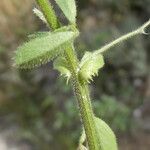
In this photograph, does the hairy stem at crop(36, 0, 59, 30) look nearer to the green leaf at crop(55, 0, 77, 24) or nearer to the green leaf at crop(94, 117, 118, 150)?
the green leaf at crop(55, 0, 77, 24)

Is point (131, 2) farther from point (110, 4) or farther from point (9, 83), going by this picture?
point (9, 83)

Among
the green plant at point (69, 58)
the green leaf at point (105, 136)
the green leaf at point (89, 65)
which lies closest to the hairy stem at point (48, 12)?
the green plant at point (69, 58)

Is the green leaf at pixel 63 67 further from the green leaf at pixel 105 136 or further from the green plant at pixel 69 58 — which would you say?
the green leaf at pixel 105 136

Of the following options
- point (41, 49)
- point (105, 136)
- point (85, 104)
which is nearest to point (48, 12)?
point (41, 49)

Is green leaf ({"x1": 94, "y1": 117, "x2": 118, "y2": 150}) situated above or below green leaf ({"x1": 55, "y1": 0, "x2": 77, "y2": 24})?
below

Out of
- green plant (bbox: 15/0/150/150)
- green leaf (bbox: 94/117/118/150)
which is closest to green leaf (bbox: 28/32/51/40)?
green plant (bbox: 15/0/150/150)

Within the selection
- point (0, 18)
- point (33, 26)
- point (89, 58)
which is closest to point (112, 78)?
point (33, 26)

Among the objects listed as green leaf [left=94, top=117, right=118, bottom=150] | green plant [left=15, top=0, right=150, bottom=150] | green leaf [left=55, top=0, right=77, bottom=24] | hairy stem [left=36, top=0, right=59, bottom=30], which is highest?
green leaf [left=55, top=0, right=77, bottom=24]
